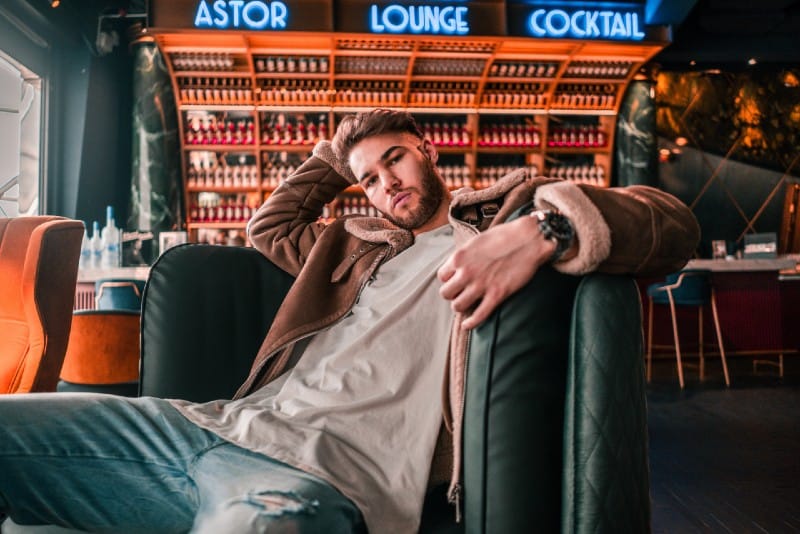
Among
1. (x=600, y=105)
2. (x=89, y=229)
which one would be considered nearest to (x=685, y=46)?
(x=600, y=105)

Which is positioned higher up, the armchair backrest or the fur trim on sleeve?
the fur trim on sleeve

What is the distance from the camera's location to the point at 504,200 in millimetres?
1281

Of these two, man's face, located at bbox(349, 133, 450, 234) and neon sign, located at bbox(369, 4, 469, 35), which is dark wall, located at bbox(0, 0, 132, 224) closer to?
neon sign, located at bbox(369, 4, 469, 35)

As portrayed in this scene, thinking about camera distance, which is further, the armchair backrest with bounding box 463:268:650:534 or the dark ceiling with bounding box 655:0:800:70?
the dark ceiling with bounding box 655:0:800:70

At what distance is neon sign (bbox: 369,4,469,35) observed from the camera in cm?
552

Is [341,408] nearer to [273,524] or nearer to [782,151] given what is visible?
[273,524]

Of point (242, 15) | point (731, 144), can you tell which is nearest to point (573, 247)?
point (242, 15)

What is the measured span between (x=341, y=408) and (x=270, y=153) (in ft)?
17.7

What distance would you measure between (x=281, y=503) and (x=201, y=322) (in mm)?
754

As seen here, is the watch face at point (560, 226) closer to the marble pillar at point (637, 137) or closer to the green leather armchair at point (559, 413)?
the green leather armchair at point (559, 413)

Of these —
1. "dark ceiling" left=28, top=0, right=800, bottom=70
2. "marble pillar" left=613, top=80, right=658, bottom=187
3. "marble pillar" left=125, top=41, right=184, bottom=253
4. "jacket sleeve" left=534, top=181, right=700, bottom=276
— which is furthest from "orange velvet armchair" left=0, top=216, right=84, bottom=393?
"marble pillar" left=613, top=80, right=658, bottom=187

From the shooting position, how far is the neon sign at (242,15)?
5320 millimetres

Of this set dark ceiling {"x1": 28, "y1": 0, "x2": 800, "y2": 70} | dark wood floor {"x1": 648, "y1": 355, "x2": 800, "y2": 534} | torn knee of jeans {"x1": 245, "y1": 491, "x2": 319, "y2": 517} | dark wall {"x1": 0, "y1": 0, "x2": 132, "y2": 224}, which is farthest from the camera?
dark ceiling {"x1": 28, "y1": 0, "x2": 800, "y2": 70}

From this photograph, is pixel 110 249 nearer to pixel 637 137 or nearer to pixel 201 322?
pixel 201 322
